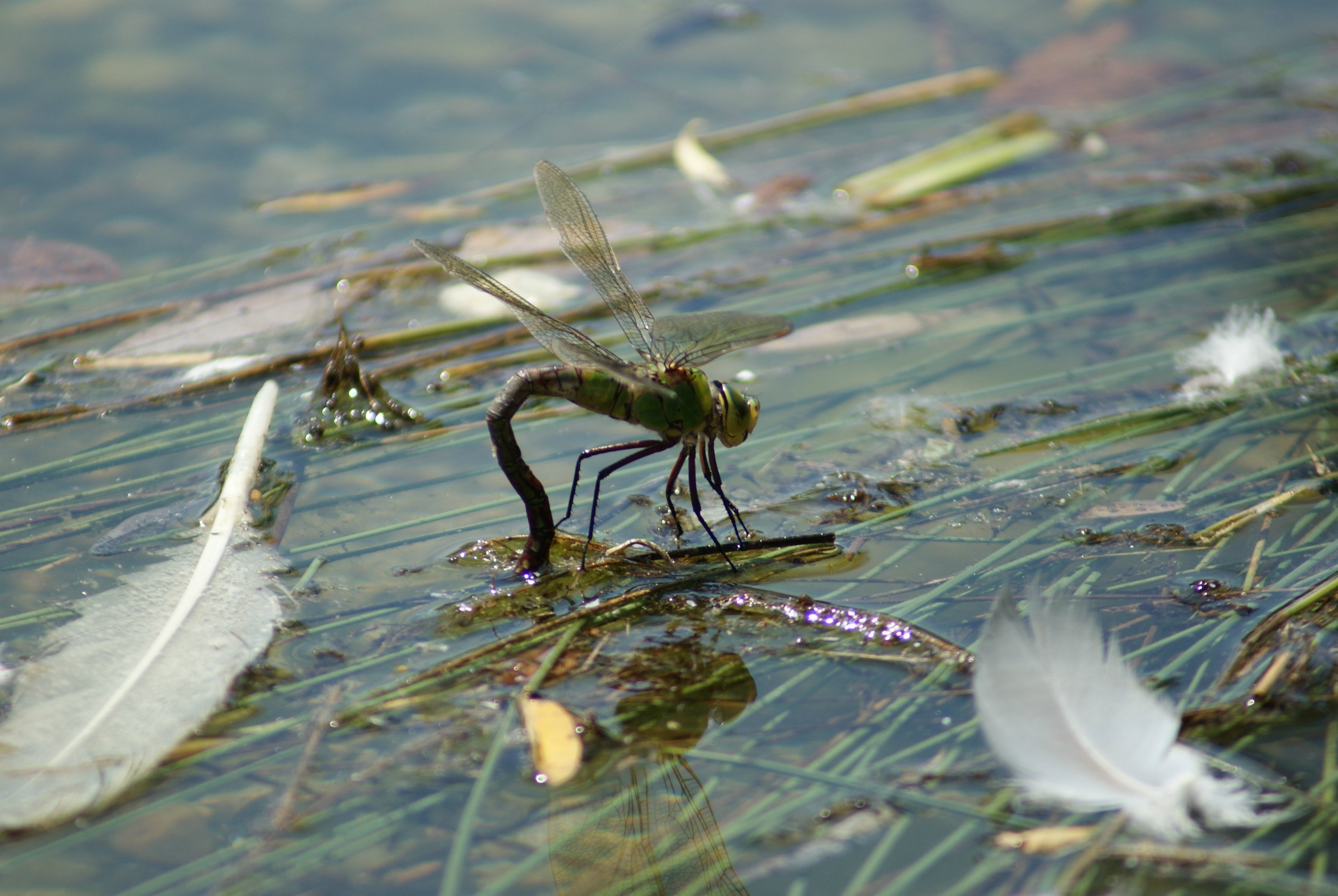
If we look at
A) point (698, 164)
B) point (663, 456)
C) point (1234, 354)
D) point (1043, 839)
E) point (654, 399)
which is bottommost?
point (1043, 839)

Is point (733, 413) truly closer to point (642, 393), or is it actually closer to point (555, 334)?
point (642, 393)

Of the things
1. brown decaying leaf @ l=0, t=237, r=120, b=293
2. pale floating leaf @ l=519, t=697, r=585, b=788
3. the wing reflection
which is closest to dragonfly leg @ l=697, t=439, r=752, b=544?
the wing reflection

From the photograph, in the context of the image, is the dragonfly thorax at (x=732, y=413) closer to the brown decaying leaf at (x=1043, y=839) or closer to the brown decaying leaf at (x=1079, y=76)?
the brown decaying leaf at (x=1043, y=839)

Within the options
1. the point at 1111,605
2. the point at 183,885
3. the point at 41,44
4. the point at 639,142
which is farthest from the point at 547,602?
the point at 41,44

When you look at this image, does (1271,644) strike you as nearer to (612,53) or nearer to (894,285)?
(894,285)

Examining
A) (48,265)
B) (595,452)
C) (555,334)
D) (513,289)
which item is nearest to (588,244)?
(555,334)

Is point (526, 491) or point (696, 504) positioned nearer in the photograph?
point (526, 491)
